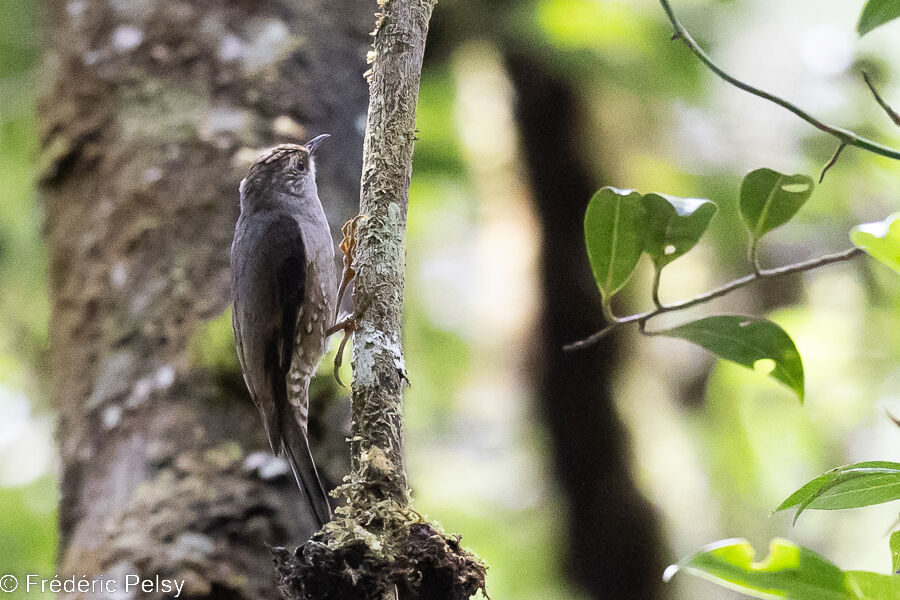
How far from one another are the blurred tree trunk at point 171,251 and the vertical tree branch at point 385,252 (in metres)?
0.47

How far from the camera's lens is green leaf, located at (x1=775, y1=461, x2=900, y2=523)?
103 cm

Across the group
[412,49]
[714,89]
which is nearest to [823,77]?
[714,89]

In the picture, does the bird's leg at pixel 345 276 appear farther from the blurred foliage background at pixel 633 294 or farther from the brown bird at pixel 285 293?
the blurred foliage background at pixel 633 294

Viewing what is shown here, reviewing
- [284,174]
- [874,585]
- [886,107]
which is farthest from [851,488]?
[284,174]

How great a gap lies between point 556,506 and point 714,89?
7.01 ft

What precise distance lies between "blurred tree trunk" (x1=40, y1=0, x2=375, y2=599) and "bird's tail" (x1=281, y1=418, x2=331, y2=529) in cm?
23

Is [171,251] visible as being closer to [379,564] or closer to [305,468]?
[305,468]

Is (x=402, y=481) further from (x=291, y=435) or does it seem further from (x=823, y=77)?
(x=823, y=77)

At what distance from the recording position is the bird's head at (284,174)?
1.48 metres

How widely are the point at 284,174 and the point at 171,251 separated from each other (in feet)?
2.52

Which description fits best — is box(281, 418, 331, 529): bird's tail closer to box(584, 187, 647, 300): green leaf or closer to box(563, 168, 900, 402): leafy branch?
box(563, 168, 900, 402): leafy branch

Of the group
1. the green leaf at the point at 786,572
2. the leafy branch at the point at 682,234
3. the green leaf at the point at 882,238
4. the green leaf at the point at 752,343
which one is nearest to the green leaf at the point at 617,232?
the leafy branch at the point at 682,234

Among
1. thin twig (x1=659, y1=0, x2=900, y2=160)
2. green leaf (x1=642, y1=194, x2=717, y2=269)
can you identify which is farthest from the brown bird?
thin twig (x1=659, y1=0, x2=900, y2=160)

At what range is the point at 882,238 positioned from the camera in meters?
1.04
